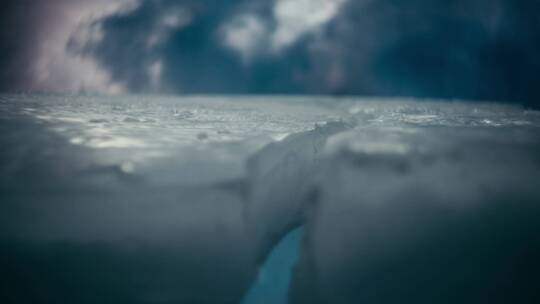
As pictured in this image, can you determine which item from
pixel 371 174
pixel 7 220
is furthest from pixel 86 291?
pixel 371 174

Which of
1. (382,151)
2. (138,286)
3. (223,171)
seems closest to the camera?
(138,286)

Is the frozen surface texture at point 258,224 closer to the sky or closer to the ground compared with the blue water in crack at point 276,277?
closer to the sky

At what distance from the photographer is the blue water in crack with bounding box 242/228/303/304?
71 centimetres

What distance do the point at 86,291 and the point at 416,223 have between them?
781mm

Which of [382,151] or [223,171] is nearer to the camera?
[223,171]

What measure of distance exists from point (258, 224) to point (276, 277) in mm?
152

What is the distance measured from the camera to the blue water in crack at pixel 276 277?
0.71m

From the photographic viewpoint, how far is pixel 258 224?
73 cm

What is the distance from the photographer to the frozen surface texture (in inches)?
24.1

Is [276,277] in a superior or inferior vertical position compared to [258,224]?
inferior

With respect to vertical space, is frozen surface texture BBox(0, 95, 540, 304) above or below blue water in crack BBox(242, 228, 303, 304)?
above

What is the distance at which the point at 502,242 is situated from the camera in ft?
2.29

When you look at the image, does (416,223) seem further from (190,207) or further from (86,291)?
(86,291)

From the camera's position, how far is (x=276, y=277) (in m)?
0.75
